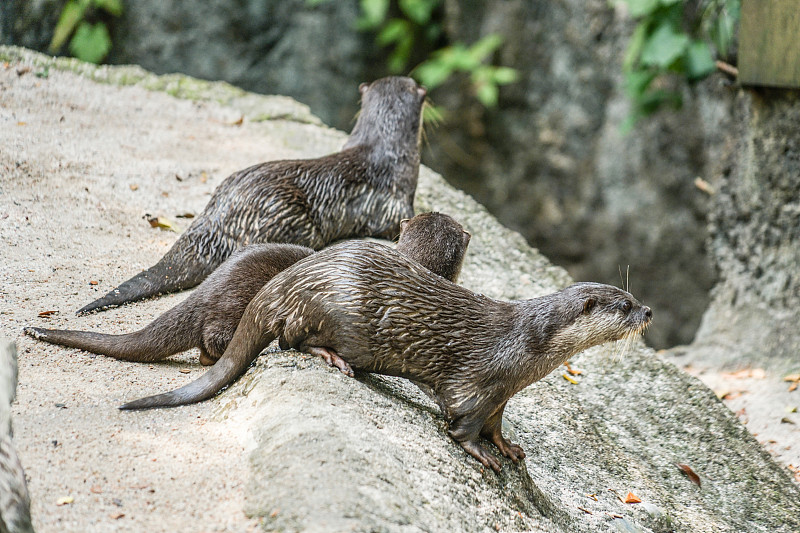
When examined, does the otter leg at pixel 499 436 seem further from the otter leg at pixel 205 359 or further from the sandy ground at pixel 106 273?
the otter leg at pixel 205 359

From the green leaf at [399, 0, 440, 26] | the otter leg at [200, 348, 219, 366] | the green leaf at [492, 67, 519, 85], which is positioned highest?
the green leaf at [399, 0, 440, 26]

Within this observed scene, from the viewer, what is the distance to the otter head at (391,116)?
11.9 ft

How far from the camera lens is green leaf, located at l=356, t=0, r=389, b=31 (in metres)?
6.47

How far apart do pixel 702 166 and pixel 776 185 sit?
7.54 ft

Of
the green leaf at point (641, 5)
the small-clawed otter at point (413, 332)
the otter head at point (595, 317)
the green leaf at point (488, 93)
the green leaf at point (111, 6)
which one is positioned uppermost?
the green leaf at point (641, 5)

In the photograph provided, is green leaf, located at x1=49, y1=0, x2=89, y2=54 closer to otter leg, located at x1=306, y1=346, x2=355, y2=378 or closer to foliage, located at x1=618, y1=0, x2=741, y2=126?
foliage, located at x1=618, y1=0, x2=741, y2=126

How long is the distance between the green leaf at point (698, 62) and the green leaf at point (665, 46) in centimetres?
5

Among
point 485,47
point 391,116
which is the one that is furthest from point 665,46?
point 485,47

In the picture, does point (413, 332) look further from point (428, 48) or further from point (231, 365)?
point (428, 48)

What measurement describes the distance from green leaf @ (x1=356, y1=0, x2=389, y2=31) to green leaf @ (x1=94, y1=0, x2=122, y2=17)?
1865 millimetres

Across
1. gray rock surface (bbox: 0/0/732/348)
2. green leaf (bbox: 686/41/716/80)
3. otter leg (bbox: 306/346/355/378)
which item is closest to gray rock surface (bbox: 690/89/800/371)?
green leaf (bbox: 686/41/716/80)

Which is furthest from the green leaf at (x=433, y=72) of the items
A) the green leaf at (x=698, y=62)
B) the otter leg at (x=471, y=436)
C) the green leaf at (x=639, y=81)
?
the otter leg at (x=471, y=436)

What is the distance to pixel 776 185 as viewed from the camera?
381 centimetres

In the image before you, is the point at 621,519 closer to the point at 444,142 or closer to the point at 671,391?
the point at 671,391
